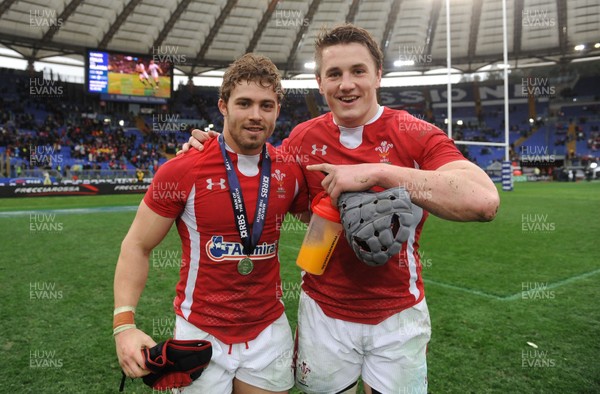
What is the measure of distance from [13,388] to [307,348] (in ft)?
8.17

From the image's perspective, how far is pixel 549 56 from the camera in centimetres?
3484

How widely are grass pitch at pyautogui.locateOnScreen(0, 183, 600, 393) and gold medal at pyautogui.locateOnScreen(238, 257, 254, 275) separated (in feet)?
5.63

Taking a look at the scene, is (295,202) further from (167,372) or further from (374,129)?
(167,372)

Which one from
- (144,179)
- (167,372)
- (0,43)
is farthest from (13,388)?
(0,43)

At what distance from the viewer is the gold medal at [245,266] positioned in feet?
7.30

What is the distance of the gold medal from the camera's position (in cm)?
223

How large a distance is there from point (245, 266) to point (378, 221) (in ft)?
→ 2.90

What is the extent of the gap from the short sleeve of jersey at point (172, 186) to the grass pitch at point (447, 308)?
1.80 metres
